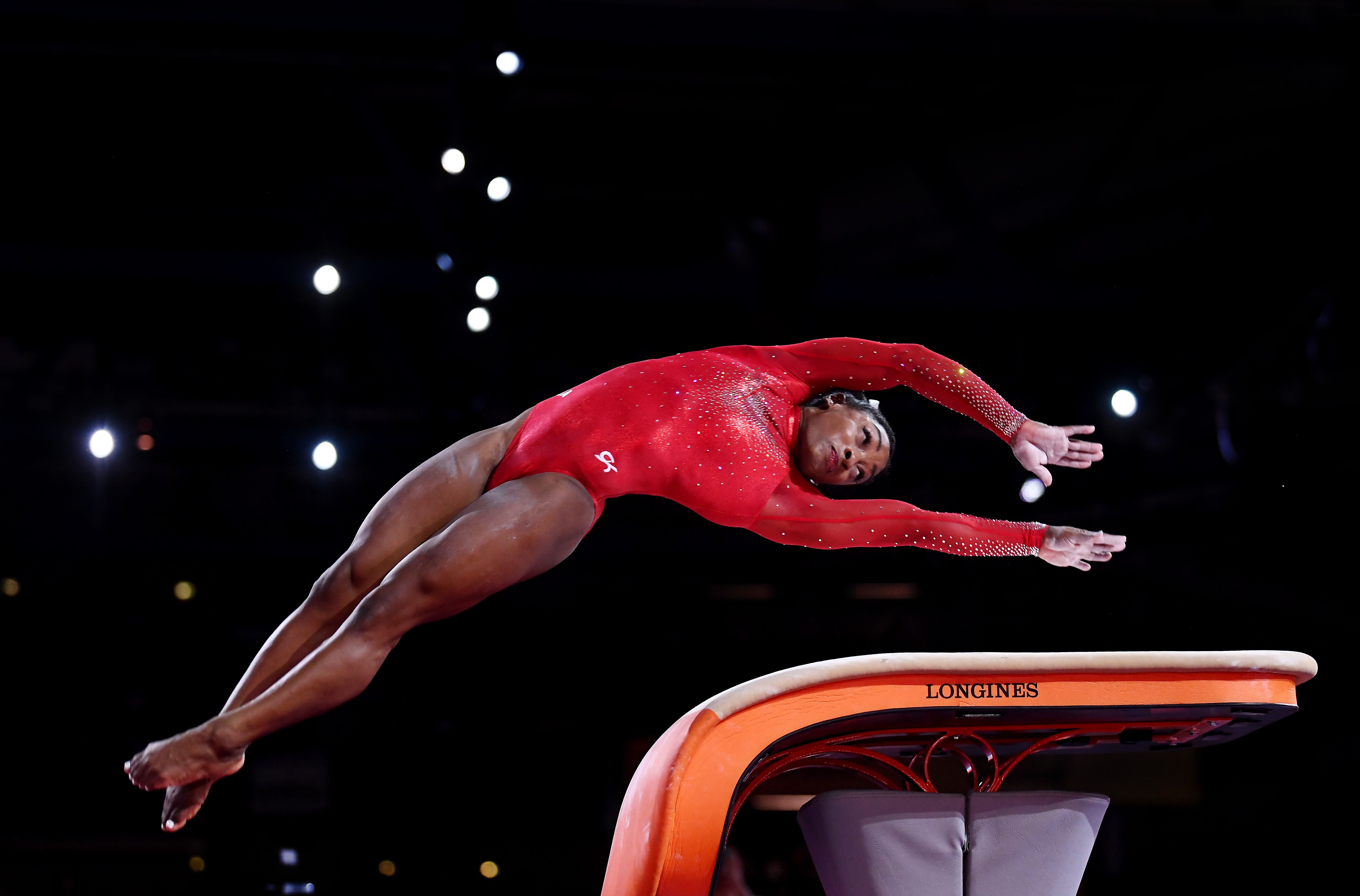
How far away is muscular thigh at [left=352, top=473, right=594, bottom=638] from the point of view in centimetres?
241

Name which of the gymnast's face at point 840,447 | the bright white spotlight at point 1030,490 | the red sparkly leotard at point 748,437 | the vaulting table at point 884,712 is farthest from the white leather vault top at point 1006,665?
the bright white spotlight at point 1030,490

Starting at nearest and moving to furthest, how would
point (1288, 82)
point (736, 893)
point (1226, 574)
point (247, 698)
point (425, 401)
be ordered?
1. point (247, 698)
2. point (736, 893)
3. point (1288, 82)
4. point (425, 401)
5. point (1226, 574)

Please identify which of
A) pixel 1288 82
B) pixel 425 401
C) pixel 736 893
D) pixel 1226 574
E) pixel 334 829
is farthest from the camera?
pixel 334 829

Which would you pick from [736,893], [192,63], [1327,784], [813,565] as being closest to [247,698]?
[736,893]

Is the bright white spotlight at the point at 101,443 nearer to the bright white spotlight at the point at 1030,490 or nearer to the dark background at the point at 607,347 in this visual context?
the dark background at the point at 607,347

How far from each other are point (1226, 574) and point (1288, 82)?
3496mm

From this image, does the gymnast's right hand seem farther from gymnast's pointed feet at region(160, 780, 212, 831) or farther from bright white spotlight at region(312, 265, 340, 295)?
bright white spotlight at region(312, 265, 340, 295)

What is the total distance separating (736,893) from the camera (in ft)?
12.2

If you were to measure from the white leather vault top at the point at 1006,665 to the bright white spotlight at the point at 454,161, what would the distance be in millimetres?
2582

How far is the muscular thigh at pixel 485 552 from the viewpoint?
94.9 inches

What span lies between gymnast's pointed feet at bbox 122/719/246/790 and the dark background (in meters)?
2.55

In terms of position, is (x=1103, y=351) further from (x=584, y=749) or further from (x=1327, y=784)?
(x=584, y=749)

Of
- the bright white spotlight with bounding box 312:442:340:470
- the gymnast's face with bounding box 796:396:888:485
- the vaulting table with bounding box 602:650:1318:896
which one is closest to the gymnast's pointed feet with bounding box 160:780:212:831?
the vaulting table with bounding box 602:650:1318:896

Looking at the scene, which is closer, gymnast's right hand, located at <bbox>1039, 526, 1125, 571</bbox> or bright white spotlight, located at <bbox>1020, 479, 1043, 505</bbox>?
gymnast's right hand, located at <bbox>1039, 526, 1125, 571</bbox>
